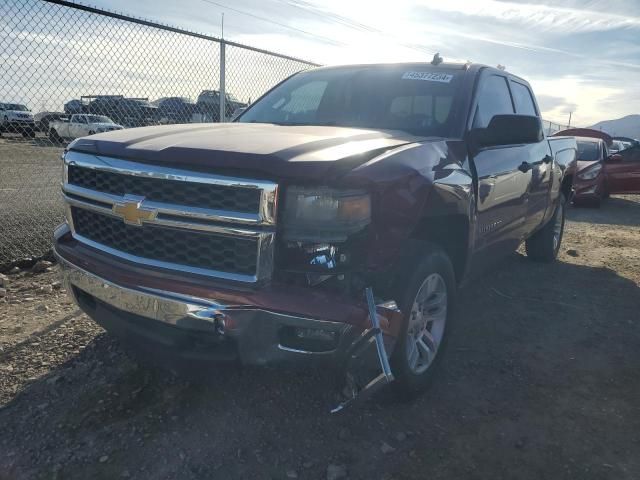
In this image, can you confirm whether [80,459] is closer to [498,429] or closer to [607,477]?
[498,429]

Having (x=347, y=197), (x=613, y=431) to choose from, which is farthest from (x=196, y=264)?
(x=613, y=431)

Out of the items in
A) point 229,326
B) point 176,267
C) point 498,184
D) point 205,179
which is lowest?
point 229,326

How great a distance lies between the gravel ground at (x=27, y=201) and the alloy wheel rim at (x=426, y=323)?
148 inches

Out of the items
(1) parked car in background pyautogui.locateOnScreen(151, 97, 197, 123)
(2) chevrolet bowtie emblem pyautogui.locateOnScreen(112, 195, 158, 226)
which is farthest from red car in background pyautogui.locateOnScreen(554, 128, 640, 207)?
(2) chevrolet bowtie emblem pyautogui.locateOnScreen(112, 195, 158, 226)

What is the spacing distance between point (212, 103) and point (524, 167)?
385 centimetres

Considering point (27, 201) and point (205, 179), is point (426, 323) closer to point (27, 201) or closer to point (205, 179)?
point (205, 179)

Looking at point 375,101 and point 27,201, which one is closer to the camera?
point 375,101

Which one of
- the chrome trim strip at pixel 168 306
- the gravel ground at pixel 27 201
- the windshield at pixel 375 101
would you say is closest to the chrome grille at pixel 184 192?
the chrome trim strip at pixel 168 306

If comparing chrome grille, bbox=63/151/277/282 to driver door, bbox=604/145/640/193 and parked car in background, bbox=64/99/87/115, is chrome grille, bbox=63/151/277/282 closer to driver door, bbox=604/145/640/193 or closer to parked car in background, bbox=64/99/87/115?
parked car in background, bbox=64/99/87/115

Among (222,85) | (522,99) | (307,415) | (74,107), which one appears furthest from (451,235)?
(74,107)

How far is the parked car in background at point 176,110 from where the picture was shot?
6.33m

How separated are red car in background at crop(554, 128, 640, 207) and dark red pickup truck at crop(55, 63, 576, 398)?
9.40 m

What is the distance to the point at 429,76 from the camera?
11.8 ft

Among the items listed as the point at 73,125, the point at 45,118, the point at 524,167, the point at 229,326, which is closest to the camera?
the point at 229,326
